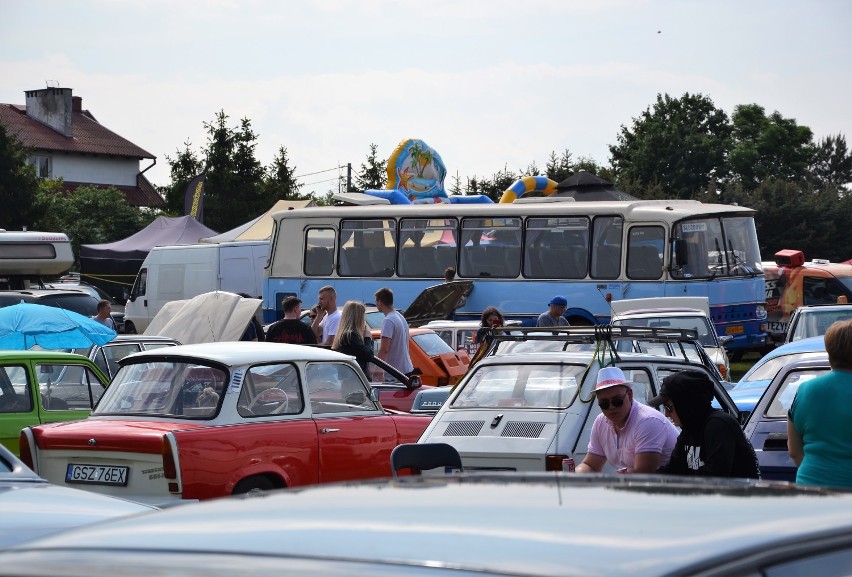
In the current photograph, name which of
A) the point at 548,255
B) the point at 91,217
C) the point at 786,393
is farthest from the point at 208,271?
the point at 91,217

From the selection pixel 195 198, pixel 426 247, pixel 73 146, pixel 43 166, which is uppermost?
pixel 73 146

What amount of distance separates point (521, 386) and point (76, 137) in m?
86.1

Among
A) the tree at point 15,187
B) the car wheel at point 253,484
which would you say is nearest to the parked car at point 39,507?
the car wheel at point 253,484

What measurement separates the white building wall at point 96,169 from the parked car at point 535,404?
81.7 m

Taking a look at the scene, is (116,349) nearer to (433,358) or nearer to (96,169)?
(433,358)

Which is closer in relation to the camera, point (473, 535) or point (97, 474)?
point (473, 535)

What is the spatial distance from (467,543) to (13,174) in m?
57.6

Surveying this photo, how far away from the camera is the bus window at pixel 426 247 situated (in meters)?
27.3

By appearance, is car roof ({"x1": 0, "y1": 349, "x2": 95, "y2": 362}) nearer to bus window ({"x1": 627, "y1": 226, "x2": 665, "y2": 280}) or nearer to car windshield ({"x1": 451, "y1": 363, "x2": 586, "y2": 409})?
car windshield ({"x1": 451, "y1": 363, "x2": 586, "y2": 409})

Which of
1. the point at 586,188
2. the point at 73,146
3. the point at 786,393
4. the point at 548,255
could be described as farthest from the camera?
the point at 73,146

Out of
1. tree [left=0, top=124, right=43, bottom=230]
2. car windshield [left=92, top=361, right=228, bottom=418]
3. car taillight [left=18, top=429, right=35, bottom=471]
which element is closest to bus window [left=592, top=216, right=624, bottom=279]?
car windshield [left=92, top=361, right=228, bottom=418]

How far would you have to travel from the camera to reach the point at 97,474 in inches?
367

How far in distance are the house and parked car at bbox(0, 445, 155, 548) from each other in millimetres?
81973

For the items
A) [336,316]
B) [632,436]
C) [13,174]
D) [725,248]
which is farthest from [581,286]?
[13,174]
